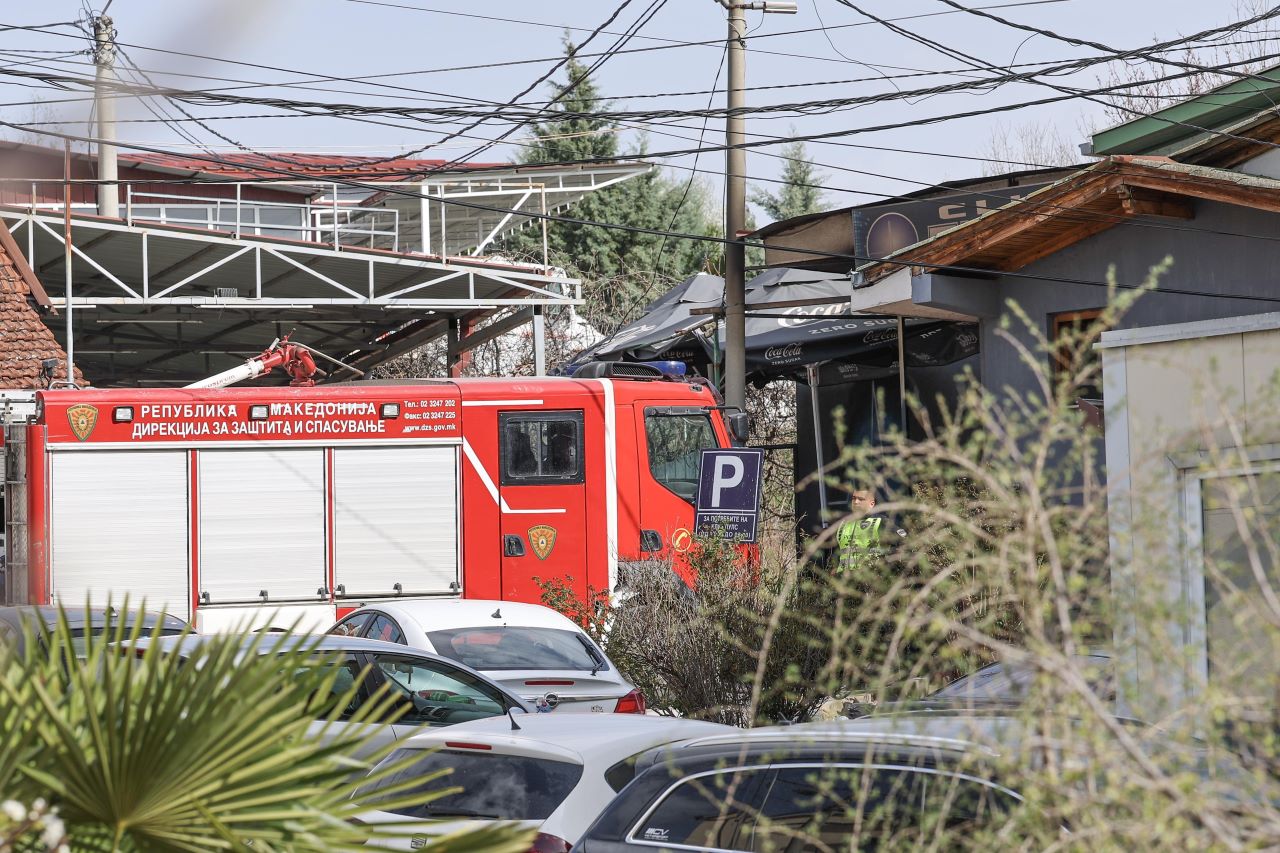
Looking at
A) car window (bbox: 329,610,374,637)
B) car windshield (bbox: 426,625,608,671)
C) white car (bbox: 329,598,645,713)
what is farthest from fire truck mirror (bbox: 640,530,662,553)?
car windshield (bbox: 426,625,608,671)

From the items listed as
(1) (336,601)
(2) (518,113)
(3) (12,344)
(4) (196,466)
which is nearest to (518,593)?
(1) (336,601)

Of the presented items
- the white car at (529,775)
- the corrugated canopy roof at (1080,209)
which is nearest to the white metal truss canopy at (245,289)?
the corrugated canopy roof at (1080,209)

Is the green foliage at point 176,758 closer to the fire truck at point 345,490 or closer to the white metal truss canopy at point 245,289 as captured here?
the fire truck at point 345,490

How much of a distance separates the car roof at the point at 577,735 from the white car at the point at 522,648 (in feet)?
9.60

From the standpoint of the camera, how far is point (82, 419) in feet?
53.6

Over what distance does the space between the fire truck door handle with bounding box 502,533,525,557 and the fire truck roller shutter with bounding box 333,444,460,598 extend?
56 centimetres

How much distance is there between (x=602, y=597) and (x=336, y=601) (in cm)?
369

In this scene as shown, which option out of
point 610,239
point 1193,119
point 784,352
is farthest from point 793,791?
point 610,239

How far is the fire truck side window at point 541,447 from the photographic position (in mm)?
16797

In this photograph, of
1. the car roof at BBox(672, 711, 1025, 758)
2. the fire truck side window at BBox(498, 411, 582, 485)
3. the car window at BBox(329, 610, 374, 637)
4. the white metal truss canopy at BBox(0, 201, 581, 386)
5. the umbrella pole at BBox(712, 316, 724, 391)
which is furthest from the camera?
the white metal truss canopy at BBox(0, 201, 581, 386)

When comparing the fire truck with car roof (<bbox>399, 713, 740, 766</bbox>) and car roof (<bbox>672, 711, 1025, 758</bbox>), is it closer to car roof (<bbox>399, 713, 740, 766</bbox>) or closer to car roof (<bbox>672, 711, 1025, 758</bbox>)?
car roof (<bbox>399, 713, 740, 766</bbox>)

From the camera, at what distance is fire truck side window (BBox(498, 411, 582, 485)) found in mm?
16797

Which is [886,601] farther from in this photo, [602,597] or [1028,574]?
[602,597]

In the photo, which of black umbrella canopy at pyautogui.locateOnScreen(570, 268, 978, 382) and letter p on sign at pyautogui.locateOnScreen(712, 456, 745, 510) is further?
black umbrella canopy at pyautogui.locateOnScreen(570, 268, 978, 382)
